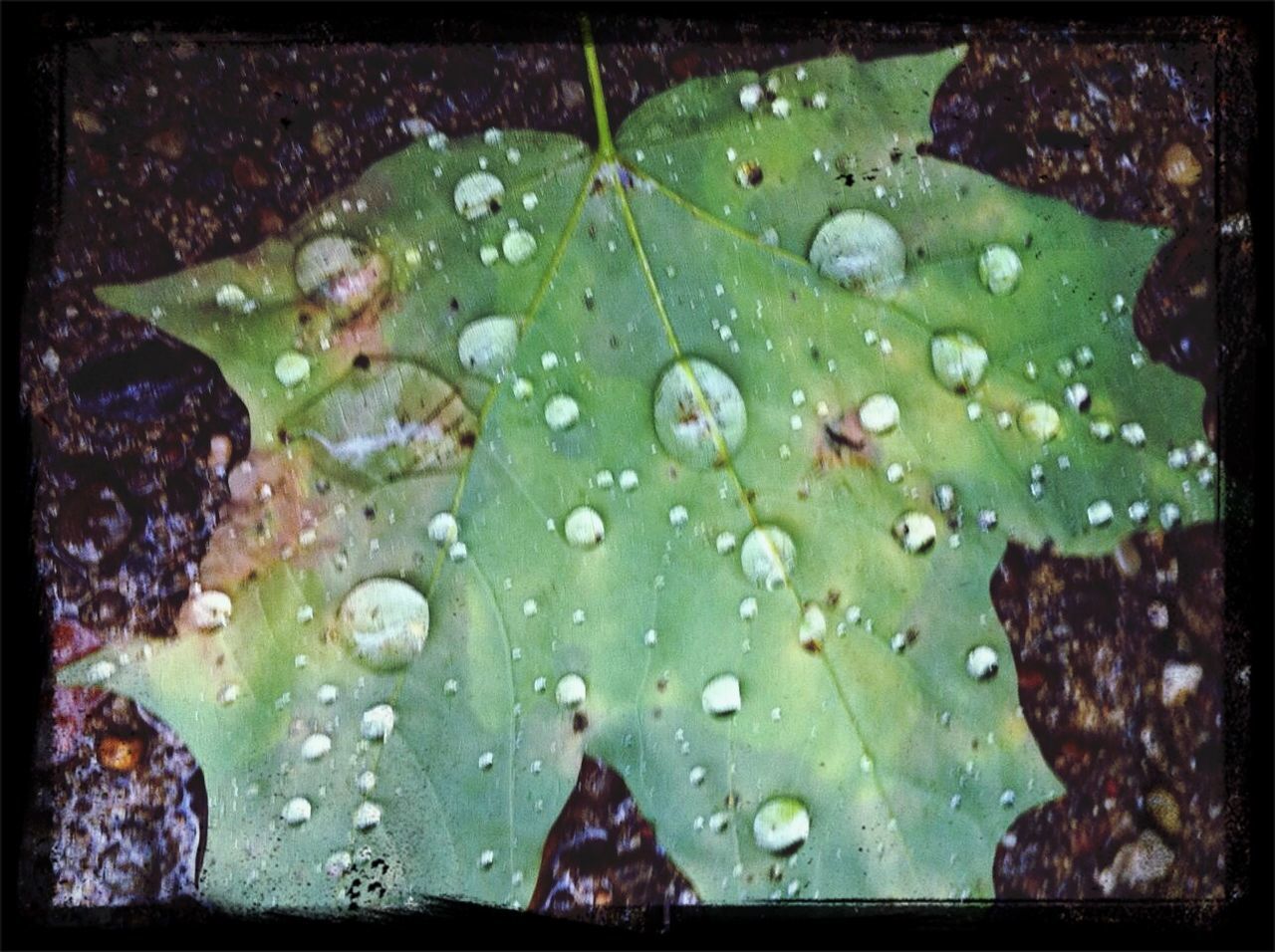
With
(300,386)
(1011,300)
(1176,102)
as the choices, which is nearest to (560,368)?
(300,386)

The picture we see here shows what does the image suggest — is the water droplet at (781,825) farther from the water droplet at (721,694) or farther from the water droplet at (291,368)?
the water droplet at (291,368)

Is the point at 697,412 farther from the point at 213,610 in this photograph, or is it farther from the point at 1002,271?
the point at 213,610

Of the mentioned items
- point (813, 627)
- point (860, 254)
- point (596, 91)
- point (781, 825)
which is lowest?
point (781, 825)

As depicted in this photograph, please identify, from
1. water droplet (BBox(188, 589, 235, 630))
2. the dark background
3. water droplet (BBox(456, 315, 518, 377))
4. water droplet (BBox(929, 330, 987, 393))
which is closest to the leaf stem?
the dark background

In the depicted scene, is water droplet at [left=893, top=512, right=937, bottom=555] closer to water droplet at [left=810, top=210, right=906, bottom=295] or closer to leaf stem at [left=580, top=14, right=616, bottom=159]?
water droplet at [left=810, top=210, right=906, bottom=295]

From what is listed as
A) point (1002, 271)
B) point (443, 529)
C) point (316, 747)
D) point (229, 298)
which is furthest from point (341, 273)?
point (1002, 271)

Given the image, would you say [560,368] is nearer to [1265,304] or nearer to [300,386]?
[300,386]

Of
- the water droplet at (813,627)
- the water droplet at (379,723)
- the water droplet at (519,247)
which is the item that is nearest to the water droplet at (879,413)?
the water droplet at (813,627)
